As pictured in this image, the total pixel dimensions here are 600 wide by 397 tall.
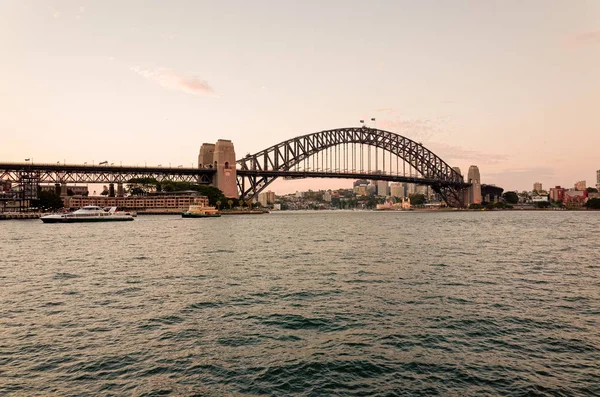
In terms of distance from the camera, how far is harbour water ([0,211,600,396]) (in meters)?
8.96

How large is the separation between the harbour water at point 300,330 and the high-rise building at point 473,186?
174 m

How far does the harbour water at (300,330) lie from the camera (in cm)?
896

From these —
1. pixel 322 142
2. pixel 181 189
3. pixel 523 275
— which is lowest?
pixel 523 275

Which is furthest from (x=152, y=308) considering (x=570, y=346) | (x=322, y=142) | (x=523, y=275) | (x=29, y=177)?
(x=322, y=142)

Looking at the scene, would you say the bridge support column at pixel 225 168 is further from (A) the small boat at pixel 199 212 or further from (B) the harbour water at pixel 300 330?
(B) the harbour water at pixel 300 330

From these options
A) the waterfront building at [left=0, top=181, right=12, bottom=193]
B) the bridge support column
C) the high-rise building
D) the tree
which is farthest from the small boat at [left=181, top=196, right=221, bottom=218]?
the high-rise building

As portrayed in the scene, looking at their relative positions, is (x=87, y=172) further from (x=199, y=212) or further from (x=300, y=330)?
(x=300, y=330)

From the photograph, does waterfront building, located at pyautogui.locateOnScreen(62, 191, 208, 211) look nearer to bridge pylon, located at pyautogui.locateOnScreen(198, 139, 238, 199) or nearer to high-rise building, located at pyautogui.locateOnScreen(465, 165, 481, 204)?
bridge pylon, located at pyautogui.locateOnScreen(198, 139, 238, 199)

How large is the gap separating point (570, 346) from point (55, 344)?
1389 cm

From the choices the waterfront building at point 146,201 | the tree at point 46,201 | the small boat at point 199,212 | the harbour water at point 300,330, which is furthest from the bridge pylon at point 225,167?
the harbour water at point 300,330

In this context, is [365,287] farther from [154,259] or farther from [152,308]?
[154,259]

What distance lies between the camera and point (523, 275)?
855 inches

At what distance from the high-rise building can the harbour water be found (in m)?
174

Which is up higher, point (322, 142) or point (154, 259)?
point (322, 142)
